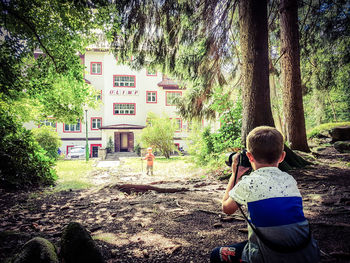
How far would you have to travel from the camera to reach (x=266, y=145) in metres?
1.55

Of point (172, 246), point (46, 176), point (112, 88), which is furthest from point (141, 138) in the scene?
point (172, 246)

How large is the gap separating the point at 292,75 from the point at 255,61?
309 centimetres

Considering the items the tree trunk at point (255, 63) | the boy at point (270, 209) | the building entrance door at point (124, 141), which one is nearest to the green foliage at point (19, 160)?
the tree trunk at point (255, 63)

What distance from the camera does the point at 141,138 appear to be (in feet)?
73.0

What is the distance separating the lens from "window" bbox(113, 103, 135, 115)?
97.3 ft

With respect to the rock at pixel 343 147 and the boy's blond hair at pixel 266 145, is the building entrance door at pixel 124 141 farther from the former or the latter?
the boy's blond hair at pixel 266 145

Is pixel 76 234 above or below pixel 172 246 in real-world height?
above

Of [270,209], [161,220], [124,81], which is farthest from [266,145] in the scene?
[124,81]

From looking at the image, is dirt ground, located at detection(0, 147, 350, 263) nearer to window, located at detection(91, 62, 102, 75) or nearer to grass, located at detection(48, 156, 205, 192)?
grass, located at detection(48, 156, 205, 192)

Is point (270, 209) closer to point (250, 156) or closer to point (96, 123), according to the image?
point (250, 156)

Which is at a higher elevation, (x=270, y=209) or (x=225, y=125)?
(x=225, y=125)

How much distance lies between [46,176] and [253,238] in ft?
26.0

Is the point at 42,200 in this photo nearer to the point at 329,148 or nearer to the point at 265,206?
the point at 265,206

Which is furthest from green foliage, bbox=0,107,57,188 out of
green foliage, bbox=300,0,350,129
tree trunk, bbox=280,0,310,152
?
green foliage, bbox=300,0,350,129
